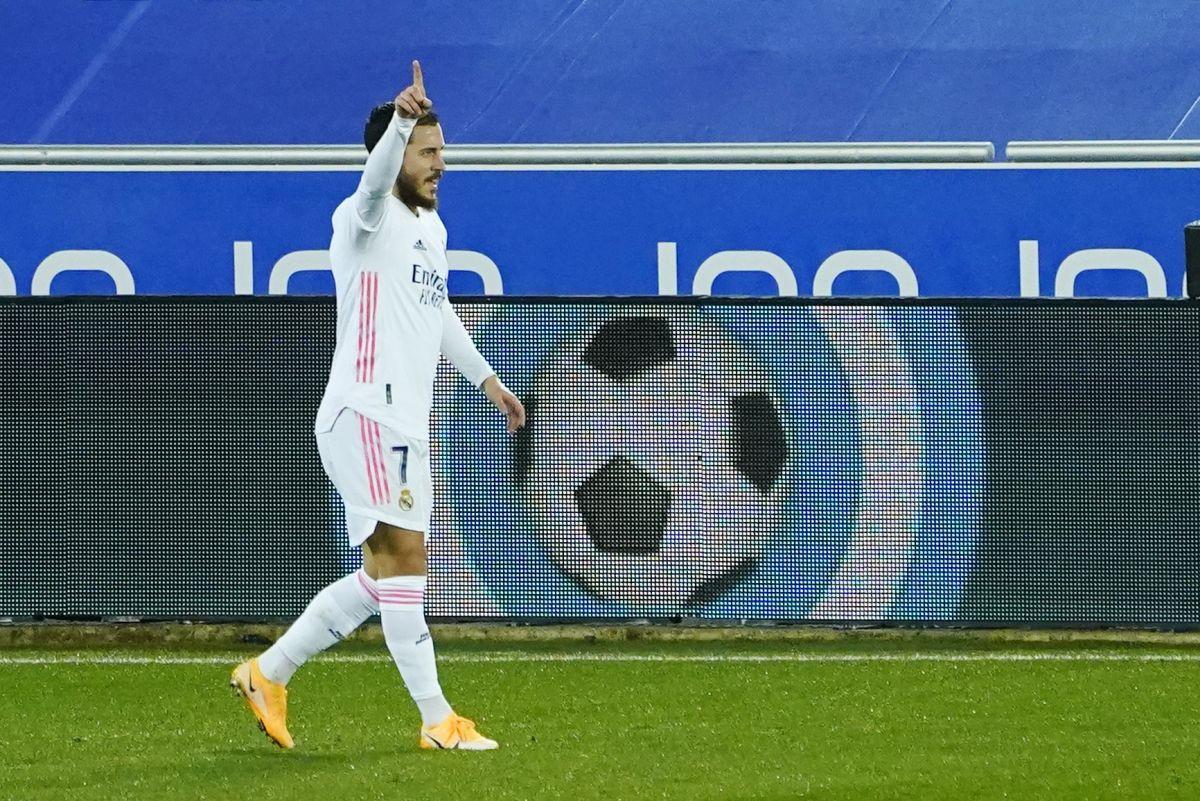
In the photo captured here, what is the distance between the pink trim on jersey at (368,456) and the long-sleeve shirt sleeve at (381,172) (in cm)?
54

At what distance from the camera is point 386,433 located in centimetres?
573

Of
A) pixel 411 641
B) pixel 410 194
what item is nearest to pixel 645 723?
pixel 411 641

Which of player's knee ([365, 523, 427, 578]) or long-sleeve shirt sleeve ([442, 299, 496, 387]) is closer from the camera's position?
player's knee ([365, 523, 427, 578])

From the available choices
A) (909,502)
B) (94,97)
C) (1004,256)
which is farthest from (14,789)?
(94,97)

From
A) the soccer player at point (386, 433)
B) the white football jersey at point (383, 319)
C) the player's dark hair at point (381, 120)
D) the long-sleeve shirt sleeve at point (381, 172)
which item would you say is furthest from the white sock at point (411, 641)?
the player's dark hair at point (381, 120)

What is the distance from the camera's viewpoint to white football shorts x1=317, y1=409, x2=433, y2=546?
18.7ft

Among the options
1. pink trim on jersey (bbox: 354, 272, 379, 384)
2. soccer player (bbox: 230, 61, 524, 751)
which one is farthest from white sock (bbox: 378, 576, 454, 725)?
pink trim on jersey (bbox: 354, 272, 379, 384)

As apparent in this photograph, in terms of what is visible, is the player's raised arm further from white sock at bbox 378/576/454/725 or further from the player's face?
white sock at bbox 378/576/454/725

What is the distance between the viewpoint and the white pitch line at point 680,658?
25.8 feet

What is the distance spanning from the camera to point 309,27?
11.1 metres

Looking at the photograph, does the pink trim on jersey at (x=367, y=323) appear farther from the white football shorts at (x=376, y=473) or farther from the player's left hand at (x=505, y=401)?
the player's left hand at (x=505, y=401)

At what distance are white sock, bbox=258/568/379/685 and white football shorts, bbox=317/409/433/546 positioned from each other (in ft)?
0.50

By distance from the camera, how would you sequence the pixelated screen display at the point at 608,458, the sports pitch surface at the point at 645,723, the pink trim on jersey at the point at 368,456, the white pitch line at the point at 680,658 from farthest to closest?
1. the pixelated screen display at the point at 608,458
2. the white pitch line at the point at 680,658
3. the pink trim on jersey at the point at 368,456
4. the sports pitch surface at the point at 645,723

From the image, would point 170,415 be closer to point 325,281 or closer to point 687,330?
point 325,281
